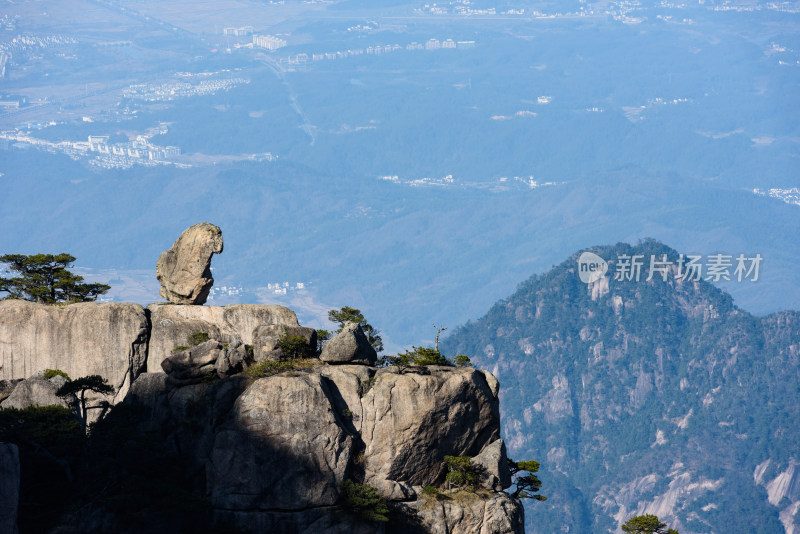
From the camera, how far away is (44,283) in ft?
285

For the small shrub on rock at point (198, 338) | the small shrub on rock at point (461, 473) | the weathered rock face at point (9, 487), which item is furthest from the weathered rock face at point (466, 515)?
the weathered rock face at point (9, 487)

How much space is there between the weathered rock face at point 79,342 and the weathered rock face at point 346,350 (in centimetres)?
1332

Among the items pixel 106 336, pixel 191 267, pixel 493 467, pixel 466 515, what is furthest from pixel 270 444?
pixel 191 267

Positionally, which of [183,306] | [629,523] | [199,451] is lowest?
[629,523]

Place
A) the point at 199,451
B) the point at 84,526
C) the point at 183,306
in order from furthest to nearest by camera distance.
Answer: the point at 183,306 → the point at 199,451 → the point at 84,526

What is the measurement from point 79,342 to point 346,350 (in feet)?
59.0

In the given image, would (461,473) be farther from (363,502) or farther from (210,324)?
(210,324)

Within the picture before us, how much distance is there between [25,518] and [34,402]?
11099mm

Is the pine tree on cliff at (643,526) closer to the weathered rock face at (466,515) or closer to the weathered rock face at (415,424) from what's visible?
the weathered rock face at (466,515)

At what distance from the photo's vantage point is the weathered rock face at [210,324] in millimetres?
76938

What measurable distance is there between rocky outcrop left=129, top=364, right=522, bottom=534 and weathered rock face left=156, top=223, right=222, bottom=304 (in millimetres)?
9423

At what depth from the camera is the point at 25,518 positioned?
62000 millimetres

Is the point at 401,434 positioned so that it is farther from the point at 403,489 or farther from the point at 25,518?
the point at 25,518

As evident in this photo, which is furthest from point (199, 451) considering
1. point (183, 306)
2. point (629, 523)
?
point (629, 523)
